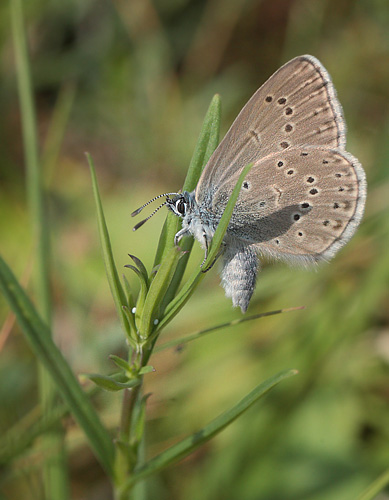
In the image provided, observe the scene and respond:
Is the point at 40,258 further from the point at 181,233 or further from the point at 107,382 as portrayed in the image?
the point at 107,382

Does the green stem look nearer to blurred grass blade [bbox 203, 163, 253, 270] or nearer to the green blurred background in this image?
the green blurred background

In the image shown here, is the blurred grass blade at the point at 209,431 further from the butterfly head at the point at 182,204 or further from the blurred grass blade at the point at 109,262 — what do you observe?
the butterfly head at the point at 182,204

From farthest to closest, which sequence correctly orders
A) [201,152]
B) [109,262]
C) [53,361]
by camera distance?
1. [201,152]
2. [53,361]
3. [109,262]

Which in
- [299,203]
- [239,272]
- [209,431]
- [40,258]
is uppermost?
[40,258]

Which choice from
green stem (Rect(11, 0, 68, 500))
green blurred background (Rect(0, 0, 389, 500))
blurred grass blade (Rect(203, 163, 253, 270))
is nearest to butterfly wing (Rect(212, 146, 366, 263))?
green blurred background (Rect(0, 0, 389, 500))

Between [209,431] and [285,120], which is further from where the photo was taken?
[285,120]

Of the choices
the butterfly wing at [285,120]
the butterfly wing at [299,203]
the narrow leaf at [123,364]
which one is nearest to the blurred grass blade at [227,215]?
the narrow leaf at [123,364]

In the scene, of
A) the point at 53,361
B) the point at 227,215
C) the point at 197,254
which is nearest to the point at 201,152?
the point at 227,215
